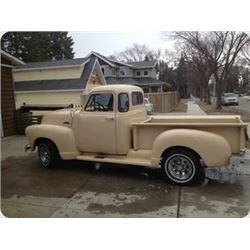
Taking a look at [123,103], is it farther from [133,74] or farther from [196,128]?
[133,74]

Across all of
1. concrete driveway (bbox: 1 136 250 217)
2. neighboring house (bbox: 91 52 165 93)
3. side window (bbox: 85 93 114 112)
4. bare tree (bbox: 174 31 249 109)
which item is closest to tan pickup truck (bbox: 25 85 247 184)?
side window (bbox: 85 93 114 112)

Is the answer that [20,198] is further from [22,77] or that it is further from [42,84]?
[22,77]

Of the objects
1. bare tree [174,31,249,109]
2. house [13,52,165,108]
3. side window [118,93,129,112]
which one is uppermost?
bare tree [174,31,249,109]

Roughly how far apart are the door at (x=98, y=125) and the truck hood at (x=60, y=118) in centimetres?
33

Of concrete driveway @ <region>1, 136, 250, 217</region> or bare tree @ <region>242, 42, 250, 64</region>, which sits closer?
concrete driveway @ <region>1, 136, 250, 217</region>

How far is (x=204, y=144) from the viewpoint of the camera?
4.61m

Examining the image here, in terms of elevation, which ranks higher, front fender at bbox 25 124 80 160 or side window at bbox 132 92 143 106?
side window at bbox 132 92 143 106

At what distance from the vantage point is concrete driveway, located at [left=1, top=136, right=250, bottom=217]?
3949 millimetres

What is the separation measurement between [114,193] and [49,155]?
7.23 feet

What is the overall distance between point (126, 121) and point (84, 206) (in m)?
1.97

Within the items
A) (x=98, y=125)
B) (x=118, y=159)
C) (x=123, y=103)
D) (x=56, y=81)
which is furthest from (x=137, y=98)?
(x=56, y=81)

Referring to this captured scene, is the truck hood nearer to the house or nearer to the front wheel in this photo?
the front wheel

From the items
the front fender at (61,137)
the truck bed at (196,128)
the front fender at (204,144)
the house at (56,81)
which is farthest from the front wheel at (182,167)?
the house at (56,81)
